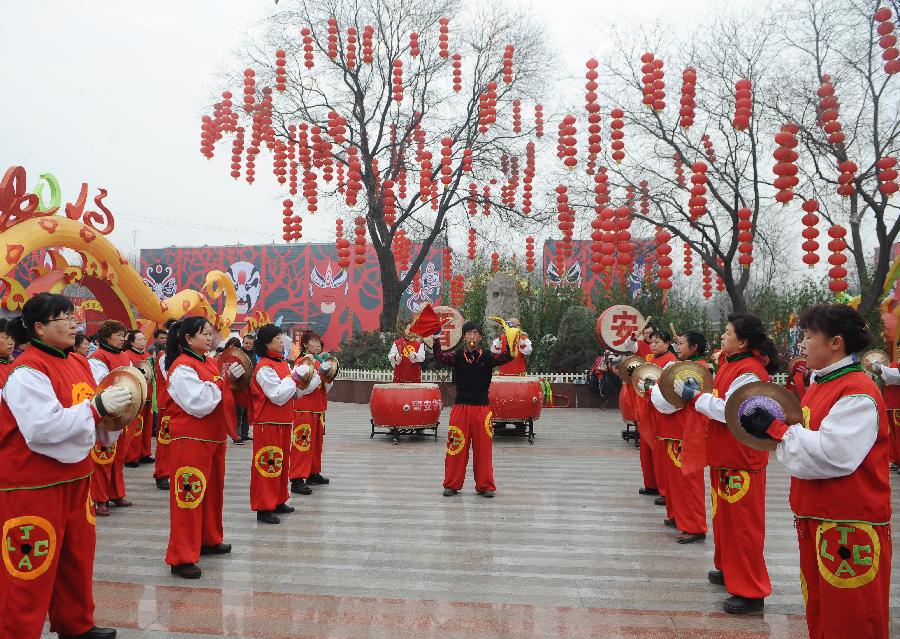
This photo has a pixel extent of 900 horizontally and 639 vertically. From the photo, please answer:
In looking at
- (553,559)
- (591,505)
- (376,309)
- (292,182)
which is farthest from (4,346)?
(376,309)

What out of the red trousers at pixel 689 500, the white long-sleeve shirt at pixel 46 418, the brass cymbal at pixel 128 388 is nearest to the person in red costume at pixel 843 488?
the red trousers at pixel 689 500

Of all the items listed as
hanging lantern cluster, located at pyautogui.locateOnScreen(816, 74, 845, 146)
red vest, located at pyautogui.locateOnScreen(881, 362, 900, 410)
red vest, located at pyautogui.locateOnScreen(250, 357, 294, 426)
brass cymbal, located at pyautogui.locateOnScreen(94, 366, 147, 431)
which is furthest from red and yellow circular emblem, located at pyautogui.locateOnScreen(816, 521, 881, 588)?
hanging lantern cluster, located at pyautogui.locateOnScreen(816, 74, 845, 146)

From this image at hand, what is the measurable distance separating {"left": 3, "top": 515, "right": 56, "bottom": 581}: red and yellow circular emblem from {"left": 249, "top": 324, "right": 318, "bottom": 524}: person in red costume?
100 inches

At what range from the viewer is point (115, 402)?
3070 mm

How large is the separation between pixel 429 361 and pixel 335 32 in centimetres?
737

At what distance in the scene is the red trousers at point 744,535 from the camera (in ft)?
12.6

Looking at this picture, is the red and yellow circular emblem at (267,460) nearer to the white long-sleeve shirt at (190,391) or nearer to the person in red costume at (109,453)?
the person in red costume at (109,453)

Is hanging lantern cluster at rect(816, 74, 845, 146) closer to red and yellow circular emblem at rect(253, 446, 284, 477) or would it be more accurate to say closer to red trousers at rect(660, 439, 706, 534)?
red trousers at rect(660, 439, 706, 534)

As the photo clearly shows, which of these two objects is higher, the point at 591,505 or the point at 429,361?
the point at 429,361

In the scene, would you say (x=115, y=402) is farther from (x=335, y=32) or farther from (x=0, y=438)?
(x=335, y=32)

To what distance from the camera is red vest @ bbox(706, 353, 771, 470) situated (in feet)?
12.7

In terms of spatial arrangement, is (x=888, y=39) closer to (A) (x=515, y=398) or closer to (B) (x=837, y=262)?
(B) (x=837, y=262)

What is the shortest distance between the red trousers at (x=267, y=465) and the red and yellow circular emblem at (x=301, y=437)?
1183mm

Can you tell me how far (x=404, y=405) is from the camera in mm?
10211
